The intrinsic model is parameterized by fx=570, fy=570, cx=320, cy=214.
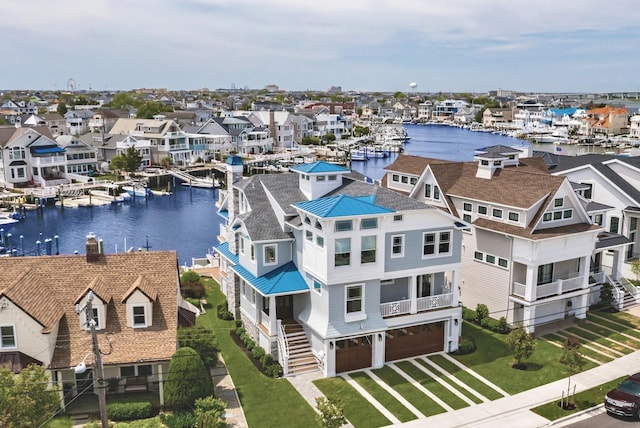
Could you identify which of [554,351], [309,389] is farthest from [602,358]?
[309,389]

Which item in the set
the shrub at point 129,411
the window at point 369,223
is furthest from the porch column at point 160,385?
the window at point 369,223

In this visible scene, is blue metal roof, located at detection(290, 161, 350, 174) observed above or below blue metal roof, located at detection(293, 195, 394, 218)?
above

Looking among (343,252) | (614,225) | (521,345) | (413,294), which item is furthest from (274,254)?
(614,225)

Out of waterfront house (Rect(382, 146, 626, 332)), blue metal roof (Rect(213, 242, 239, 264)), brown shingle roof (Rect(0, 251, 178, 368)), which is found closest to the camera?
brown shingle roof (Rect(0, 251, 178, 368))

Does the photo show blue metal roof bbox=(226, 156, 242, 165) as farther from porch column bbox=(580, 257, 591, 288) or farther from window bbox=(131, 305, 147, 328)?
porch column bbox=(580, 257, 591, 288)

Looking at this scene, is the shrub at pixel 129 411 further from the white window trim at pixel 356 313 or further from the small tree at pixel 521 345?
the small tree at pixel 521 345

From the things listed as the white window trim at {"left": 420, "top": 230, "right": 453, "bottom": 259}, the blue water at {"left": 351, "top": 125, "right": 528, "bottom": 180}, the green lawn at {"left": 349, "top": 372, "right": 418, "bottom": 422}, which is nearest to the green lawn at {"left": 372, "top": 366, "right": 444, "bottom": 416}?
the green lawn at {"left": 349, "top": 372, "right": 418, "bottom": 422}
